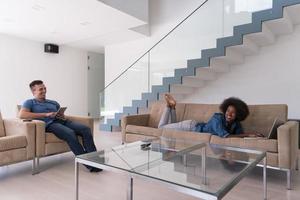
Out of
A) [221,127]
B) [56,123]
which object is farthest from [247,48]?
[56,123]

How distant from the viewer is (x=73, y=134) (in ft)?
9.23

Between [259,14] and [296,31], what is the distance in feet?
3.55

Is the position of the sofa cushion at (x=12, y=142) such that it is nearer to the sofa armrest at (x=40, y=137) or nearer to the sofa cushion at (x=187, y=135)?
the sofa armrest at (x=40, y=137)

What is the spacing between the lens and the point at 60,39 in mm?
6141

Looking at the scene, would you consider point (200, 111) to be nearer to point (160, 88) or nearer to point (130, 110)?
point (160, 88)

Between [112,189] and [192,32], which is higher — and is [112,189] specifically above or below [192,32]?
below

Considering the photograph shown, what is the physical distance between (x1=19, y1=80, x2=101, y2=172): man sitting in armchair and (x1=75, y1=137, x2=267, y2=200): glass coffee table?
0.79 m

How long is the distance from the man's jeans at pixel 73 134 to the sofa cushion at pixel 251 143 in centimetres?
151

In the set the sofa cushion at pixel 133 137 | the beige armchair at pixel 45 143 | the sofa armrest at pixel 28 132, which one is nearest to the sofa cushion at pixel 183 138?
the sofa cushion at pixel 133 137

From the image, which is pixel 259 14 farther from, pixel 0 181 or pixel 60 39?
pixel 60 39

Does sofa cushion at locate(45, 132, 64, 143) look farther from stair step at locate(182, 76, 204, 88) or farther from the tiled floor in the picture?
stair step at locate(182, 76, 204, 88)

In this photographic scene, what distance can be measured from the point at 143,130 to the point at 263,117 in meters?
1.58

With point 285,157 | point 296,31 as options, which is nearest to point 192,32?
point 296,31

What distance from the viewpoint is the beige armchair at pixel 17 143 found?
2.41m
